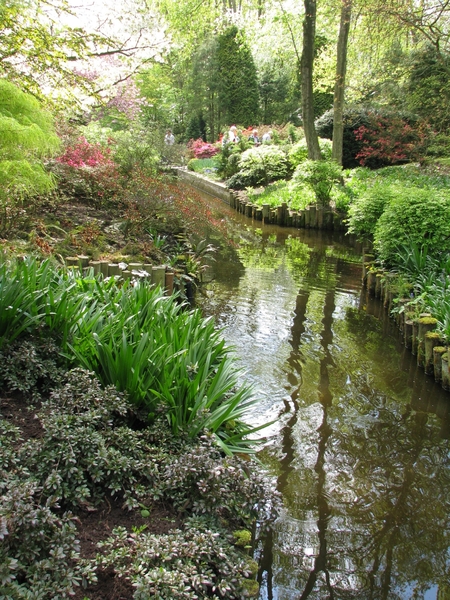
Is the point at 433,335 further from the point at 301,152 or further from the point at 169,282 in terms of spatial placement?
the point at 301,152

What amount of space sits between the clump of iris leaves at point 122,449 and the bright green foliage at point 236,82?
1253 inches

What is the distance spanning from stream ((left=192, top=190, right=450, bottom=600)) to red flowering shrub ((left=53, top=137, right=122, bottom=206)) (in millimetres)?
2693

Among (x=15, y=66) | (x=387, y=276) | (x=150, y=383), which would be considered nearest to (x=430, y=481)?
(x=150, y=383)

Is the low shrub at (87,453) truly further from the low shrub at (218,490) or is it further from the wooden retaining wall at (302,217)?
the wooden retaining wall at (302,217)

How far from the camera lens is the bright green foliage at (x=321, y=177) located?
1430 centimetres

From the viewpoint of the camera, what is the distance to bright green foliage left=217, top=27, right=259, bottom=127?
33438mm

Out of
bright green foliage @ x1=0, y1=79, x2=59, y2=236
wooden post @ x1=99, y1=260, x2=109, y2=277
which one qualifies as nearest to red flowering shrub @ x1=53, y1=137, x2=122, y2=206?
bright green foliage @ x1=0, y1=79, x2=59, y2=236

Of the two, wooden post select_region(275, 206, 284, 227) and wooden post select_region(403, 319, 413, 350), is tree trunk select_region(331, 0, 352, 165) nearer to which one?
wooden post select_region(275, 206, 284, 227)

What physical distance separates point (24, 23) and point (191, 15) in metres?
11.7

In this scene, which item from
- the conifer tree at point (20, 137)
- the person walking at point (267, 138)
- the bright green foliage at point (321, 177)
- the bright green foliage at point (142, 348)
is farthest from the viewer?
the person walking at point (267, 138)

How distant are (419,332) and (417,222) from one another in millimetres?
2465

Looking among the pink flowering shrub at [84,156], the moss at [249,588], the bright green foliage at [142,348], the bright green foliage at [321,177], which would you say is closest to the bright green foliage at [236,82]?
the bright green foliage at [321,177]

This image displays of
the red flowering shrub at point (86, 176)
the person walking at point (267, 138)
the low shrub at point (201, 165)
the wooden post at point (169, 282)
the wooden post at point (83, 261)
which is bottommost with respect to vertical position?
the wooden post at point (169, 282)

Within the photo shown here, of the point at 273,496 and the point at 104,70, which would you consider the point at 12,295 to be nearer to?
the point at 273,496
